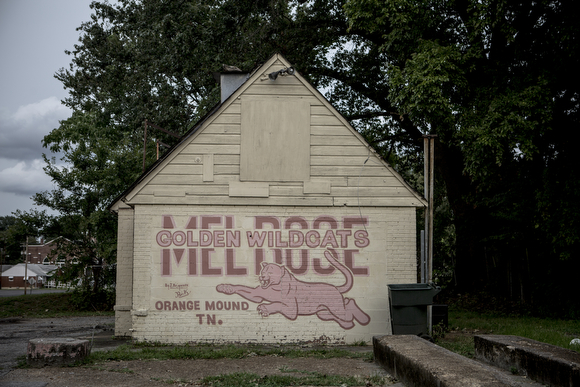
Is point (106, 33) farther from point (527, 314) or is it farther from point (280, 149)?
point (527, 314)

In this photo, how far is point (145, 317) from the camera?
38.2 ft

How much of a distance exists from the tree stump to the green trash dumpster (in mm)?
6016

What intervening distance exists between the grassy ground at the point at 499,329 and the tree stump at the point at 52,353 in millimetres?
6922

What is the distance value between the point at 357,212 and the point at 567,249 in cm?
862

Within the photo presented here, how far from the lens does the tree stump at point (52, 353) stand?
29.6 ft

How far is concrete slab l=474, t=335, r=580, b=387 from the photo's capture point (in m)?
6.89

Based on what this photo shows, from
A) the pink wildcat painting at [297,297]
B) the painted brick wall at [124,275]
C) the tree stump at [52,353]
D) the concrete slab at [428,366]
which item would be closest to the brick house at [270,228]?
the pink wildcat painting at [297,297]

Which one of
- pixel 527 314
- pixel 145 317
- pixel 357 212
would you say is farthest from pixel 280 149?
pixel 527 314

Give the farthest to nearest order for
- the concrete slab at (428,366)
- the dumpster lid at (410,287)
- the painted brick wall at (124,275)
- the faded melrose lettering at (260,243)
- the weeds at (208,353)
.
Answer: the painted brick wall at (124,275)
the faded melrose lettering at (260,243)
the dumpster lid at (410,287)
the weeds at (208,353)
the concrete slab at (428,366)

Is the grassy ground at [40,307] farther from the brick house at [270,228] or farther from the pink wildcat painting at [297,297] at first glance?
the pink wildcat painting at [297,297]

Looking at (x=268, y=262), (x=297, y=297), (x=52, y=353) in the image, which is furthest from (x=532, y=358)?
(x=52, y=353)

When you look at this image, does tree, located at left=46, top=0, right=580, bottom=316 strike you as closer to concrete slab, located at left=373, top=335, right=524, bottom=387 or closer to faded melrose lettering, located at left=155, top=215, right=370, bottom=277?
faded melrose lettering, located at left=155, top=215, right=370, bottom=277

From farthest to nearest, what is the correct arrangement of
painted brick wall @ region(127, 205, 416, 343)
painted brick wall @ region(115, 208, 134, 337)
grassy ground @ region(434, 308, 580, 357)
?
1. painted brick wall @ region(115, 208, 134, 337)
2. painted brick wall @ region(127, 205, 416, 343)
3. grassy ground @ region(434, 308, 580, 357)

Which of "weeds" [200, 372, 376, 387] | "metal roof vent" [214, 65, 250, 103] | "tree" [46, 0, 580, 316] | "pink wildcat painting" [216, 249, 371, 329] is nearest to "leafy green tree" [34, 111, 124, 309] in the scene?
"tree" [46, 0, 580, 316]
